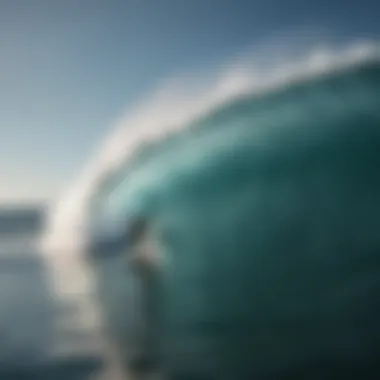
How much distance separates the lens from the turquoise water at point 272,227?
136cm

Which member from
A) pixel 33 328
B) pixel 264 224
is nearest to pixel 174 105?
pixel 264 224

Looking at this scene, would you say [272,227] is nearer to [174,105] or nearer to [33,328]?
[174,105]

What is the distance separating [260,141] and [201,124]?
0.16m

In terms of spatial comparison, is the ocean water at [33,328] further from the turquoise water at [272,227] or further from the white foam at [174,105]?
the turquoise water at [272,227]

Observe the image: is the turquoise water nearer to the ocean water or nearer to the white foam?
the white foam

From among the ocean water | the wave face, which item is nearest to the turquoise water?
the wave face

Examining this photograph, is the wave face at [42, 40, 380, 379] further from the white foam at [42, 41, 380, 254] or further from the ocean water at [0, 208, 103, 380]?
the ocean water at [0, 208, 103, 380]

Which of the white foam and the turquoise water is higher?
the white foam

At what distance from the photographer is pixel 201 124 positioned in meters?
1.42

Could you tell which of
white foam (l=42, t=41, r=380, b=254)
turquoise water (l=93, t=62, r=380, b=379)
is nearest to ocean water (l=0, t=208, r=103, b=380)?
white foam (l=42, t=41, r=380, b=254)

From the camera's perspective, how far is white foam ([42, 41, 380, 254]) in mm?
1400

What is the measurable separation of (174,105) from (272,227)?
15.4 inches

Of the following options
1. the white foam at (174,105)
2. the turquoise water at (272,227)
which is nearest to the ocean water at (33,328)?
the white foam at (174,105)

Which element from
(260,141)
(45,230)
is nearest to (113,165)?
(45,230)
